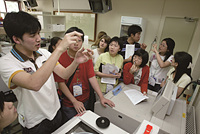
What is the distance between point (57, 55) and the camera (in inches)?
27.3

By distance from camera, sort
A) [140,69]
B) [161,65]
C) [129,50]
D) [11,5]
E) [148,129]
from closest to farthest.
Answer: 1. [148,129]
2. [140,69]
3. [161,65]
4. [129,50]
5. [11,5]

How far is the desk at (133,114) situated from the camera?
88cm

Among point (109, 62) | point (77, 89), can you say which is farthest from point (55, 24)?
point (77, 89)

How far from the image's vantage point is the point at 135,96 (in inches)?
45.7

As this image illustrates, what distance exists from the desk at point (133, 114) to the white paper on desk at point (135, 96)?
3 cm

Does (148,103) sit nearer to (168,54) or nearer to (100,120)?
(100,120)

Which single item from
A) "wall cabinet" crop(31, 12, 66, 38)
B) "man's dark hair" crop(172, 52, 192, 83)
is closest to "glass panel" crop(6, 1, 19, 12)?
"wall cabinet" crop(31, 12, 66, 38)

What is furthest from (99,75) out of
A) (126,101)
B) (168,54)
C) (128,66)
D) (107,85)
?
(168,54)

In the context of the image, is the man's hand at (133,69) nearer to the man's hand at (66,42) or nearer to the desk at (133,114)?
the desk at (133,114)

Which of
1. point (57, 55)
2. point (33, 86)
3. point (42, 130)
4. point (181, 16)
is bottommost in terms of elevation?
point (42, 130)

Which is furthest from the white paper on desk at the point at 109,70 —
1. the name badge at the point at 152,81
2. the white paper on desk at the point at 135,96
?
the name badge at the point at 152,81

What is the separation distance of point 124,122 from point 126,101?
0.21 meters

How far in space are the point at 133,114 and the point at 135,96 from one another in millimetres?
253

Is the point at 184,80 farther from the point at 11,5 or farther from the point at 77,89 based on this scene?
the point at 11,5
